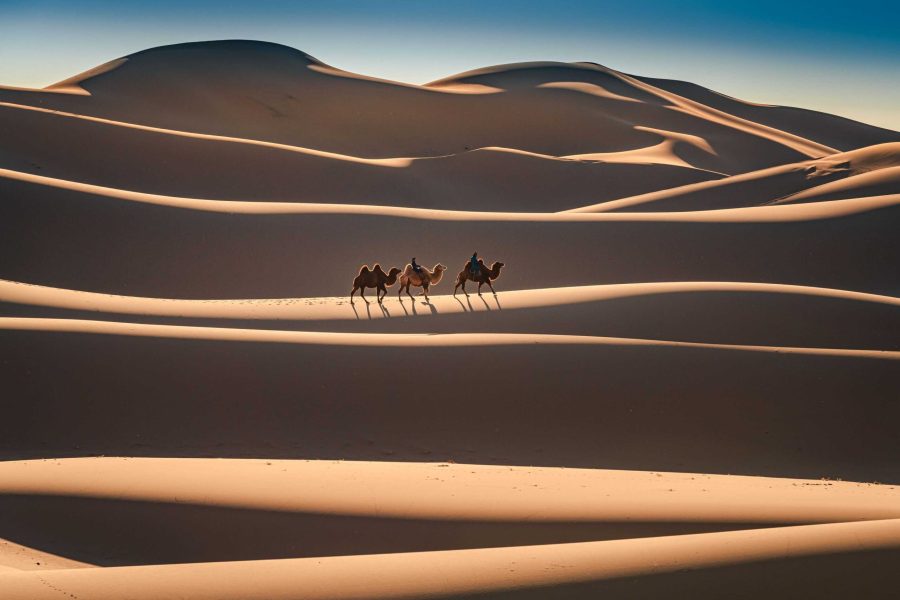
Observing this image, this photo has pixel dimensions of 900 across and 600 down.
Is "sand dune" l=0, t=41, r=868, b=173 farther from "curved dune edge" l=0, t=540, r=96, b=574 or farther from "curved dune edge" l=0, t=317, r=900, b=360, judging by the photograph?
"curved dune edge" l=0, t=540, r=96, b=574

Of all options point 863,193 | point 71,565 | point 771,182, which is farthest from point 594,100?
point 71,565

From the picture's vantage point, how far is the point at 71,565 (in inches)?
378

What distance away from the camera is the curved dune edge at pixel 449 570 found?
301 inches

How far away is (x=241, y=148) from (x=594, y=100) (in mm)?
Answer: 37010

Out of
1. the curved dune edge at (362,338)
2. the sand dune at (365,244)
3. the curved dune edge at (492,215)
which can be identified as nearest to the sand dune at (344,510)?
the curved dune edge at (362,338)

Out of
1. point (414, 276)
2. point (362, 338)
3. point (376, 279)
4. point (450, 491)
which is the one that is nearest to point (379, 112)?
point (376, 279)

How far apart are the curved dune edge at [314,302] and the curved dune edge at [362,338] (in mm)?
1957

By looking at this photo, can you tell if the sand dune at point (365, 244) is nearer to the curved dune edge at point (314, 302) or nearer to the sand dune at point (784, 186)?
the curved dune edge at point (314, 302)

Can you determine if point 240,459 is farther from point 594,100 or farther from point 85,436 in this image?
point 594,100

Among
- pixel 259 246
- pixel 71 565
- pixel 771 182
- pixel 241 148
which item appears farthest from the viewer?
pixel 241 148

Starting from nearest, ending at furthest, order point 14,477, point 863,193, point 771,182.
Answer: point 14,477 < point 863,193 < point 771,182

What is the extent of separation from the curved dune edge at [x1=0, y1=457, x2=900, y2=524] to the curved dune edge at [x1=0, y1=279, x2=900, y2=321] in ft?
22.9

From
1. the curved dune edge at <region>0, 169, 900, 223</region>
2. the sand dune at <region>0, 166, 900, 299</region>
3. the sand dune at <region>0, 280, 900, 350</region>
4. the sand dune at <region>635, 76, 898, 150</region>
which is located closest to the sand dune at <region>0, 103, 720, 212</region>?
the curved dune edge at <region>0, 169, 900, 223</region>

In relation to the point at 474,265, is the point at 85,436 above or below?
below
